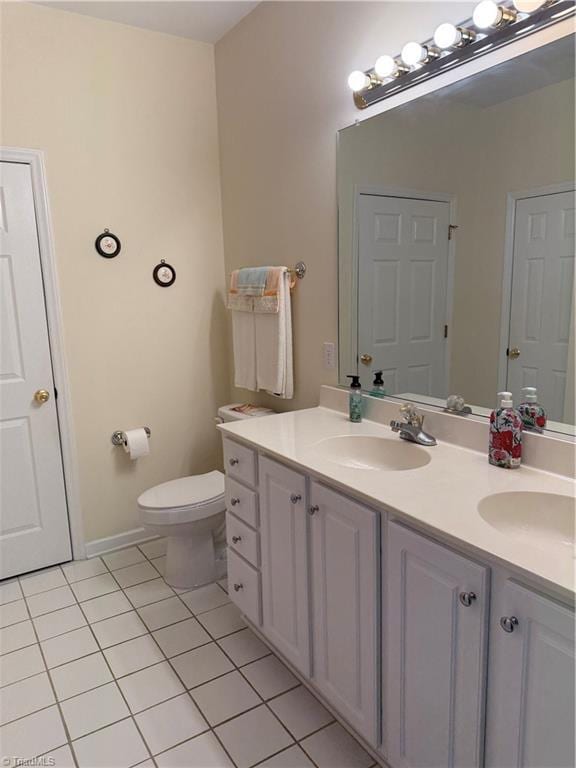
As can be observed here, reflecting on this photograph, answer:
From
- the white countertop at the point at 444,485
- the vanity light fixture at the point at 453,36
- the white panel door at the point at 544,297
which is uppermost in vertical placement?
the vanity light fixture at the point at 453,36

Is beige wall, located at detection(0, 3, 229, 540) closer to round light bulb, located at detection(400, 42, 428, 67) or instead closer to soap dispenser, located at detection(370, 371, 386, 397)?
soap dispenser, located at detection(370, 371, 386, 397)

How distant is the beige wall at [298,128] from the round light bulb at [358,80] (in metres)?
0.09

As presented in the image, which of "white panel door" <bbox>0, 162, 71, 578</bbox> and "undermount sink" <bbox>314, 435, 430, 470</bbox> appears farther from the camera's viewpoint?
"white panel door" <bbox>0, 162, 71, 578</bbox>

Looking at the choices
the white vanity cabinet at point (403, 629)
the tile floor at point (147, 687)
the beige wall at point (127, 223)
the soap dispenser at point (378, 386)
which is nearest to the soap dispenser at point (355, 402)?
the soap dispenser at point (378, 386)

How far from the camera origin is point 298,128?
239 cm

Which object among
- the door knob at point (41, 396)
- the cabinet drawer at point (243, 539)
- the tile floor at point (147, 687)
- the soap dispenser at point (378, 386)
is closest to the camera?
the tile floor at point (147, 687)

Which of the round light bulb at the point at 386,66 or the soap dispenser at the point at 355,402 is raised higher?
the round light bulb at the point at 386,66

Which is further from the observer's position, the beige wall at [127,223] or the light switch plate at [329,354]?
the beige wall at [127,223]

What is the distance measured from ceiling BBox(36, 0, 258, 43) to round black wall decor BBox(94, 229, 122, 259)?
3.22 feet

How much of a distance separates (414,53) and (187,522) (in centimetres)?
203

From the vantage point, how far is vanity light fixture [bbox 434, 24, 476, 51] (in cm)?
158

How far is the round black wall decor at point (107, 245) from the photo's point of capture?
2738 mm

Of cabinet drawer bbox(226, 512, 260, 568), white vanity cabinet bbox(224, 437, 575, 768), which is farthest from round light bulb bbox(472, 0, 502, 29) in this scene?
cabinet drawer bbox(226, 512, 260, 568)

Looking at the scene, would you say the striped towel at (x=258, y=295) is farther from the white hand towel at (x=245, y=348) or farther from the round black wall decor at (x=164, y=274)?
the round black wall decor at (x=164, y=274)
